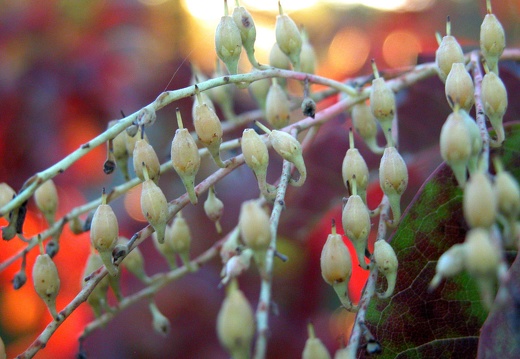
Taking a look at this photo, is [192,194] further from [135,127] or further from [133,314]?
[133,314]

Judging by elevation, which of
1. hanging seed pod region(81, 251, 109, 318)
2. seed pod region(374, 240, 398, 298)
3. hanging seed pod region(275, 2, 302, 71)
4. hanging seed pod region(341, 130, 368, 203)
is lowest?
hanging seed pod region(81, 251, 109, 318)

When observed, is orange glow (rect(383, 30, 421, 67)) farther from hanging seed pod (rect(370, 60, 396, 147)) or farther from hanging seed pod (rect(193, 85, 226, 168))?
hanging seed pod (rect(193, 85, 226, 168))

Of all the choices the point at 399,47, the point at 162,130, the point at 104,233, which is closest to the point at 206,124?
the point at 104,233

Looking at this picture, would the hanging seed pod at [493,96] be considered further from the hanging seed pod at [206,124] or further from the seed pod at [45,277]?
the seed pod at [45,277]

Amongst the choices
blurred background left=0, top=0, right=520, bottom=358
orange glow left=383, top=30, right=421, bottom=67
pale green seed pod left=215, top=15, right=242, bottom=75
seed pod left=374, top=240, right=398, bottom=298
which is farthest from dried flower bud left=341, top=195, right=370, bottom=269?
orange glow left=383, top=30, right=421, bottom=67

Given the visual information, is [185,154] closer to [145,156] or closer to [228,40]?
[145,156]

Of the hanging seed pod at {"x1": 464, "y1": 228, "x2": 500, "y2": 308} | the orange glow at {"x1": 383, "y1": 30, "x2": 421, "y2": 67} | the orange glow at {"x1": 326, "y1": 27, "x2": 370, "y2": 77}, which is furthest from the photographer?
the orange glow at {"x1": 326, "y1": 27, "x2": 370, "y2": 77}

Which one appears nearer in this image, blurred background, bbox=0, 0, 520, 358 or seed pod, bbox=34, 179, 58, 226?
seed pod, bbox=34, 179, 58, 226
